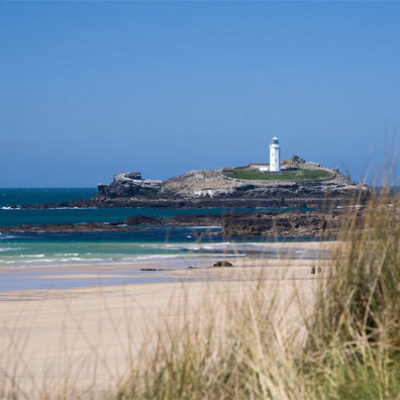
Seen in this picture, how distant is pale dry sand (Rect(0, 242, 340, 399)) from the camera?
4.86 metres

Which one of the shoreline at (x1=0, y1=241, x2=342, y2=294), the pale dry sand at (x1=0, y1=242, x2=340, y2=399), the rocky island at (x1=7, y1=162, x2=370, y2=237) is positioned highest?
the rocky island at (x1=7, y1=162, x2=370, y2=237)

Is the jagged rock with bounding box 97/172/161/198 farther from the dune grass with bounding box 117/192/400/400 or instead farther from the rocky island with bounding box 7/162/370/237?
the dune grass with bounding box 117/192/400/400

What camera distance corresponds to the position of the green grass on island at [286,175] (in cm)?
10688

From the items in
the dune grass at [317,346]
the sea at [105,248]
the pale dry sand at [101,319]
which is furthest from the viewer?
the sea at [105,248]

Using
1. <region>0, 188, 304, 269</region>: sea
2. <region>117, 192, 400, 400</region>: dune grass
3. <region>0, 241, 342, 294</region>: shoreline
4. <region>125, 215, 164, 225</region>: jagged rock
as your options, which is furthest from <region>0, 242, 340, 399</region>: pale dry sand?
<region>125, 215, 164, 225</region>: jagged rock

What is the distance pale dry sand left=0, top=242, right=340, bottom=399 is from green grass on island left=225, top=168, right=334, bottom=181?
3598 inches

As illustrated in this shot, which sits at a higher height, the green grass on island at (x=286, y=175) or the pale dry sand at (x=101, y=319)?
the green grass on island at (x=286, y=175)

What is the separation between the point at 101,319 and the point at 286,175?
9923 cm

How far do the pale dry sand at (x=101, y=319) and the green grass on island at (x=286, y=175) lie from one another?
9139 cm

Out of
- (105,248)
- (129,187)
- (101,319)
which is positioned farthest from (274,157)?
(101,319)

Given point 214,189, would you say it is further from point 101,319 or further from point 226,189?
point 101,319

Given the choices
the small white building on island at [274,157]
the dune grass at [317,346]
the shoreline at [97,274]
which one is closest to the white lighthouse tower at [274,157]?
the small white building on island at [274,157]

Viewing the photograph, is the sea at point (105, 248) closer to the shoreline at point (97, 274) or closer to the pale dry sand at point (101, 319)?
the shoreline at point (97, 274)

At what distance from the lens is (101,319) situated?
10016 mm
